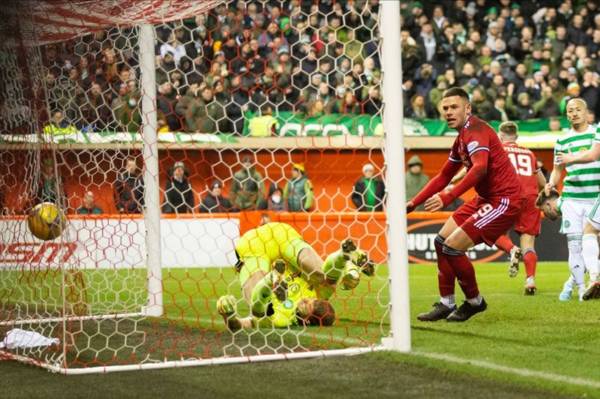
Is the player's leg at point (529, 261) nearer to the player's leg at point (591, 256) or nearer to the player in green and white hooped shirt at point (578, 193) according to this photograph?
the player in green and white hooped shirt at point (578, 193)

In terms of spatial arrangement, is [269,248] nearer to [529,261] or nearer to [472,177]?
[472,177]

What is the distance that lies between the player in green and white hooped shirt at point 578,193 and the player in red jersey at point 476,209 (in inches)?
74.7

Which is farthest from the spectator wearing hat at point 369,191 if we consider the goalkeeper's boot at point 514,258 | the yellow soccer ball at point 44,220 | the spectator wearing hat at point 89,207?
the yellow soccer ball at point 44,220

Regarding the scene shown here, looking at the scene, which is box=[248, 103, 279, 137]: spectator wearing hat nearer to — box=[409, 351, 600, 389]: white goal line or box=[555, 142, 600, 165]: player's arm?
box=[555, 142, 600, 165]: player's arm

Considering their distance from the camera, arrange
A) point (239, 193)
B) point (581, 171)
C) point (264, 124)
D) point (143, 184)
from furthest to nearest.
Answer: point (264, 124)
point (239, 193)
point (581, 171)
point (143, 184)

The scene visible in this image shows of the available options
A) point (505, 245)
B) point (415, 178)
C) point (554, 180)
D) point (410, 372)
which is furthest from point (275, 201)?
point (410, 372)

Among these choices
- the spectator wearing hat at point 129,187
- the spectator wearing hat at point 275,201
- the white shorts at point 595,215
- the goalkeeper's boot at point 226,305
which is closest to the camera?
the goalkeeper's boot at point 226,305

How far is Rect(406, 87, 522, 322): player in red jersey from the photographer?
320 inches

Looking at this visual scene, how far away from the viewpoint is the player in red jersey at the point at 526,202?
11.3m

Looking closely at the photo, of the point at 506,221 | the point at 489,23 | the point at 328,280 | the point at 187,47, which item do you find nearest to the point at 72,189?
the point at 187,47

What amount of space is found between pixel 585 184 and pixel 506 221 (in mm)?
2307

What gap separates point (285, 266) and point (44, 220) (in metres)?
1.81

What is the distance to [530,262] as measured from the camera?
37.3 feet

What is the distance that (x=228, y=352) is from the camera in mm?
6871
